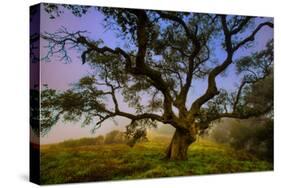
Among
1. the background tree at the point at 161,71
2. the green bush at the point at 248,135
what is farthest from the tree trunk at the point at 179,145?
the green bush at the point at 248,135

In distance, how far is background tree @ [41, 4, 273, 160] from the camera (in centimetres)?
851

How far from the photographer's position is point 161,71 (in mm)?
9086

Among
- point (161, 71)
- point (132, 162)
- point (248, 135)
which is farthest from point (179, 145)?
point (248, 135)

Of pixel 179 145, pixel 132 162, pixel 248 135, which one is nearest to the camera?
pixel 132 162

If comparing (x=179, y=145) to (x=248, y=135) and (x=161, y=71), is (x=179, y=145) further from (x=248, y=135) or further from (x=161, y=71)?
(x=248, y=135)

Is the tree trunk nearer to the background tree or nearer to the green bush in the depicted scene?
the background tree

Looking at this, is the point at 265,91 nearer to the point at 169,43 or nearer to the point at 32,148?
the point at 169,43

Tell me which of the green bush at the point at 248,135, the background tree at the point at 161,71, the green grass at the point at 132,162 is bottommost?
the green grass at the point at 132,162

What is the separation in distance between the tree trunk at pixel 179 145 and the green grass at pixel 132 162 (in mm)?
76

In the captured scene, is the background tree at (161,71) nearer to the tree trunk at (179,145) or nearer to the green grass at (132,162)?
the tree trunk at (179,145)

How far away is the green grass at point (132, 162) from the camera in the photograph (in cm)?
834

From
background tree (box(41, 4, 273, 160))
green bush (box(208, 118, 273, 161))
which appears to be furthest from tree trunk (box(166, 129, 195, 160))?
green bush (box(208, 118, 273, 161))

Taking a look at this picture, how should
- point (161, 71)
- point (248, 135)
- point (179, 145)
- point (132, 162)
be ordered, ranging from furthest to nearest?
point (248, 135) < point (179, 145) < point (161, 71) < point (132, 162)

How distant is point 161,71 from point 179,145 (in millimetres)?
1077
